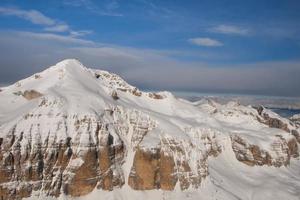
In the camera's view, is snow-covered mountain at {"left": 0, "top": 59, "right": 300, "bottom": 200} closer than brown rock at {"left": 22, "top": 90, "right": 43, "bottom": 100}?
Yes

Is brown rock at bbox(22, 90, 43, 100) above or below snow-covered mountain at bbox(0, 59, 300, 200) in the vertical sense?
above

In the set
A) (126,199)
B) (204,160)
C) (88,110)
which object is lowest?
(126,199)

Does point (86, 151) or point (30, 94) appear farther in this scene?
point (30, 94)

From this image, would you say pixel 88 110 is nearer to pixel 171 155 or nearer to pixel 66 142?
pixel 66 142

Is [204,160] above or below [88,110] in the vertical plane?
below

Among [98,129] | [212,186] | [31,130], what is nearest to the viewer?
[31,130]

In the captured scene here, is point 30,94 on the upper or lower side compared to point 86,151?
upper

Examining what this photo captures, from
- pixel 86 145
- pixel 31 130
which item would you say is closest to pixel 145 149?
pixel 86 145

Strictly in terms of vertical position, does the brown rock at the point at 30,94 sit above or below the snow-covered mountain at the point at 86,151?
above

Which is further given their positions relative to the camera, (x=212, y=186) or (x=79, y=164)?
(x=212, y=186)

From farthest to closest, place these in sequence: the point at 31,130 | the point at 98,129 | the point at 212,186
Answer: the point at 212,186, the point at 98,129, the point at 31,130

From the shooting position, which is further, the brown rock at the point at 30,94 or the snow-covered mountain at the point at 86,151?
the brown rock at the point at 30,94
